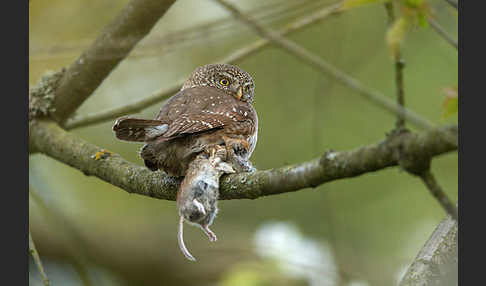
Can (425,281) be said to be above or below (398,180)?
above

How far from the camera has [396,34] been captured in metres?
2.21

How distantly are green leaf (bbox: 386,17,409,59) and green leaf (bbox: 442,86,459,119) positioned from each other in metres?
0.28

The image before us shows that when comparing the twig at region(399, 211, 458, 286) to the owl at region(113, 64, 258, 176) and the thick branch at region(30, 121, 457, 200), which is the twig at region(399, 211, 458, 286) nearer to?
the thick branch at region(30, 121, 457, 200)

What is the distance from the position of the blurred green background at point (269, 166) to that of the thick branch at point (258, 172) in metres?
0.80

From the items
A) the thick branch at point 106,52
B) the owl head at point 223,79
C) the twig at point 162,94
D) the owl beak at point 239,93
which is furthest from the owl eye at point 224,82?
the thick branch at point 106,52

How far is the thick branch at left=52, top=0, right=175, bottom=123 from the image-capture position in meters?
4.14

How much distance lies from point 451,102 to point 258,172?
91 centimetres

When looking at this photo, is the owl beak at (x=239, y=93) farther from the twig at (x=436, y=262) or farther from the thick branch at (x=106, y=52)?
the twig at (x=436, y=262)

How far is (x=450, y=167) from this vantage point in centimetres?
620

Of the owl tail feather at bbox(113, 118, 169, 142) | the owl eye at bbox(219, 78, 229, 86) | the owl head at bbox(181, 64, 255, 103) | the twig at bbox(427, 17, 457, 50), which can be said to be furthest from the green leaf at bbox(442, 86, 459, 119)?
the owl eye at bbox(219, 78, 229, 86)

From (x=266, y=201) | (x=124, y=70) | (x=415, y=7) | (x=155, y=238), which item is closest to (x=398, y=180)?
(x=266, y=201)

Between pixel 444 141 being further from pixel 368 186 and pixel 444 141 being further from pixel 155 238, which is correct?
pixel 368 186

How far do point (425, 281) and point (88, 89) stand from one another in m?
2.96

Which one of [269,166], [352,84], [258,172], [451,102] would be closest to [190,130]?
[258,172]
